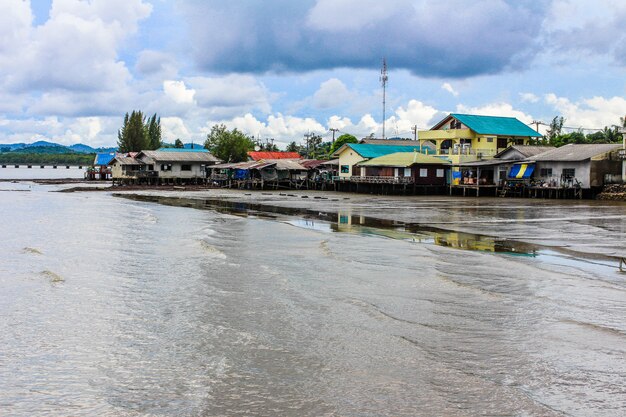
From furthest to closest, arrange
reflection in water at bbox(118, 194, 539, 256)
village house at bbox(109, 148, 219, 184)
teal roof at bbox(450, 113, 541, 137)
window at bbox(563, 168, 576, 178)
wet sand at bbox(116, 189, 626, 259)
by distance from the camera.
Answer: village house at bbox(109, 148, 219, 184) → teal roof at bbox(450, 113, 541, 137) → window at bbox(563, 168, 576, 178) → wet sand at bbox(116, 189, 626, 259) → reflection in water at bbox(118, 194, 539, 256)

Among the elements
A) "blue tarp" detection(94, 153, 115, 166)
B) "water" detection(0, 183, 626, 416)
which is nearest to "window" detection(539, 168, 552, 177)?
"water" detection(0, 183, 626, 416)

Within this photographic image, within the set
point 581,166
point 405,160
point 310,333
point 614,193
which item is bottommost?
point 310,333

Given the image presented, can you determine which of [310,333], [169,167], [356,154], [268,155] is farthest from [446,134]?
[310,333]

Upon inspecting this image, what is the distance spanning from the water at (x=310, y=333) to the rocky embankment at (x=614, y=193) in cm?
3455

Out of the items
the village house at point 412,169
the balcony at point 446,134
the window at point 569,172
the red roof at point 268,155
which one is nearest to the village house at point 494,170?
the village house at point 412,169

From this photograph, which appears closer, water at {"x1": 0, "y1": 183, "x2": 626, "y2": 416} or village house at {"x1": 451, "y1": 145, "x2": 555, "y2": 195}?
water at {"x1": 0, "y1": 183, "x2": 626, "y2": 416}

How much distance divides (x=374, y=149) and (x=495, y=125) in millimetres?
14389

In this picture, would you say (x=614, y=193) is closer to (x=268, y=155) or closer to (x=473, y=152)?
(x=473, y=152)

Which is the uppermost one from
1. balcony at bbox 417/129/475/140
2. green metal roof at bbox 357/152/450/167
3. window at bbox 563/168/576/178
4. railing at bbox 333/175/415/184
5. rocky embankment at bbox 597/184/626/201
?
balcony at bbox 417/129/475/140

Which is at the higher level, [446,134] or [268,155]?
[446,134]

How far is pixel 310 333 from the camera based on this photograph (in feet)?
34.9

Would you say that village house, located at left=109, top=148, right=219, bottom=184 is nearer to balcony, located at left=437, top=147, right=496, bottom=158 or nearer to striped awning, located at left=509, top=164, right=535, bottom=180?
balcony, located at left=437, top=147, right=496, bottom=158

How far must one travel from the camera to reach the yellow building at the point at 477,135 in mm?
67125

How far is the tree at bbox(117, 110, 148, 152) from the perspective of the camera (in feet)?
390
